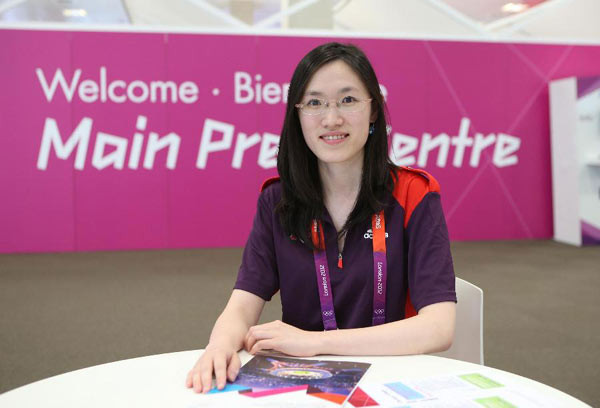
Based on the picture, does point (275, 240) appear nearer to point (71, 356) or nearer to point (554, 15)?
point (71, 356)

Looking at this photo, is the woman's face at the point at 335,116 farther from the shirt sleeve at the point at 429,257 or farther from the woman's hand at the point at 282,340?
the woman's hand at the point at 282,340

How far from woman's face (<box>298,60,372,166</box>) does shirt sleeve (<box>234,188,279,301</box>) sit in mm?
227

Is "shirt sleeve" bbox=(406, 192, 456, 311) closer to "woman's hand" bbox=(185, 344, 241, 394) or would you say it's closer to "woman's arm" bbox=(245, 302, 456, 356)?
"woman's arm" bbox=(245, 302, 456, 356)

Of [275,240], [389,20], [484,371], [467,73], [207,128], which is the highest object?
[389,20]

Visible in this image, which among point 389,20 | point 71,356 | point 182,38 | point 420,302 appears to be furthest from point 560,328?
point 182,38

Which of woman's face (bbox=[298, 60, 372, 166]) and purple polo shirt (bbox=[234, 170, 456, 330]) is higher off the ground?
woman's face (bbox=[298, 60, 372, 166])

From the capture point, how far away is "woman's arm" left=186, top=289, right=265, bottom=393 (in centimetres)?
108

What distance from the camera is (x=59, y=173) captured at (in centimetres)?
636

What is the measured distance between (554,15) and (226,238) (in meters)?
4.72

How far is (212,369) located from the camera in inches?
43.7

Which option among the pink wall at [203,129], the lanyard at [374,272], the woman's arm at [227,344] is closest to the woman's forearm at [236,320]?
the woman's arm at [227,344]

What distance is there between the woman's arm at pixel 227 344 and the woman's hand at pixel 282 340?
0.05m

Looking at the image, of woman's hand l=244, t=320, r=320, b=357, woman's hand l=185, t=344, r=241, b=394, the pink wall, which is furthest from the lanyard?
the pink wall

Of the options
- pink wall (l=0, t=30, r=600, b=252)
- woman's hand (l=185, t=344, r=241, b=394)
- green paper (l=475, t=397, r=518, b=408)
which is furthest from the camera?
pink wall (l=0, t=30, r=600, b=252)
